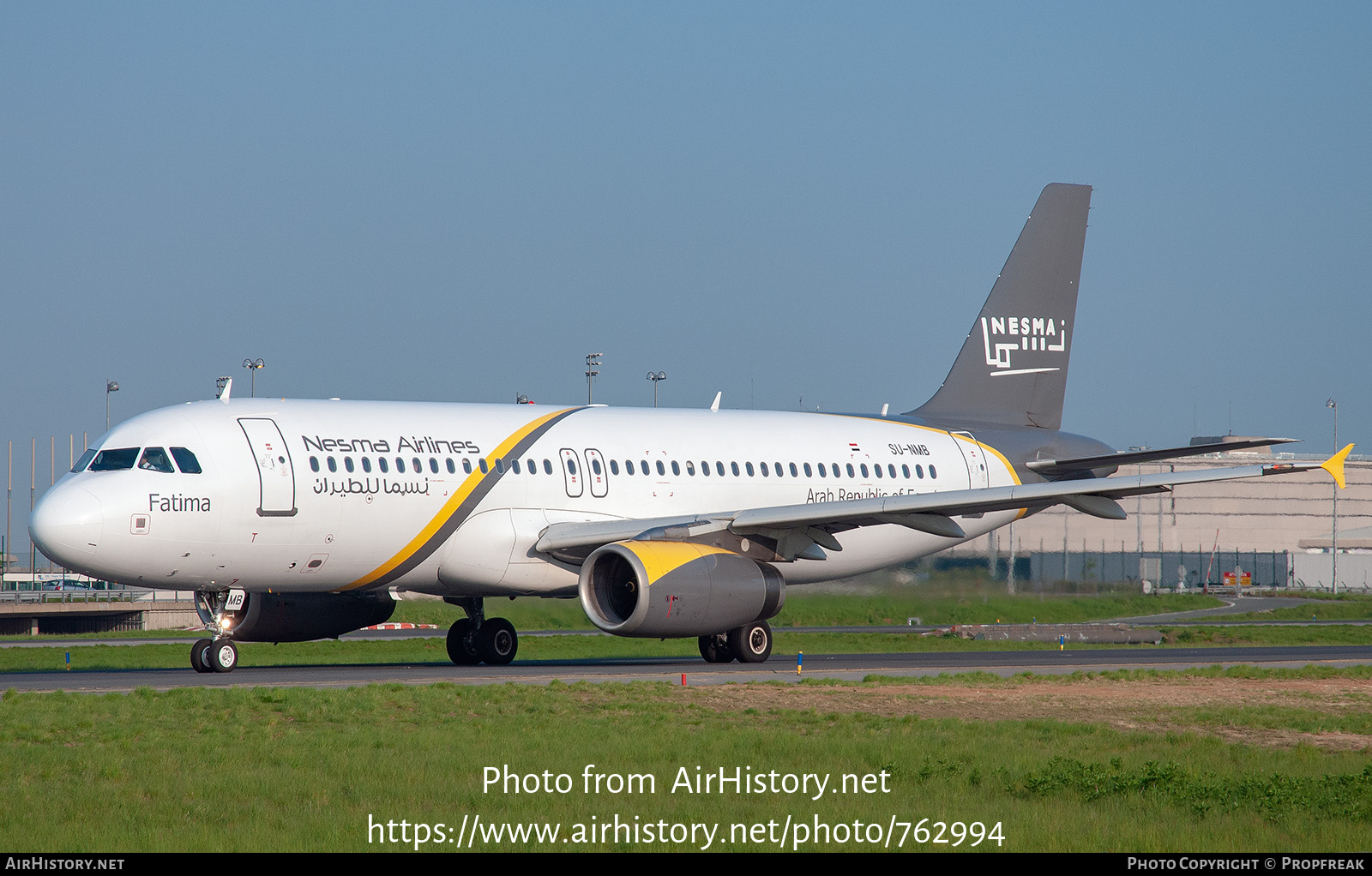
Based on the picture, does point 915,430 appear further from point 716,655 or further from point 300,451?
point 300,451

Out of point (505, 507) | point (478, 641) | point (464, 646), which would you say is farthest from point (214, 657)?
point (478, 641)

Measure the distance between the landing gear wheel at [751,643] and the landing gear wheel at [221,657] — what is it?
26.7 ft

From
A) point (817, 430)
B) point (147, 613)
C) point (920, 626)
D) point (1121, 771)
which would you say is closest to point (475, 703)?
point (1121, 771)

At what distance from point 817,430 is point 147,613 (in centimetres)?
3776

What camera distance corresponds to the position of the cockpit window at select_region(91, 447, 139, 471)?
71.2 ft

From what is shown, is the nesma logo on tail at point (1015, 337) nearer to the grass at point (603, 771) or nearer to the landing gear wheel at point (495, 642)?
the landing gear wheel at point (495, 642)

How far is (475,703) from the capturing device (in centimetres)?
1806

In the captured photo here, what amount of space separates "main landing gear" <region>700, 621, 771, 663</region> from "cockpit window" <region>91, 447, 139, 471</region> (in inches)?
382

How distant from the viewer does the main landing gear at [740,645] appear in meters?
26.4

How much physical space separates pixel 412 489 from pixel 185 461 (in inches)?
130

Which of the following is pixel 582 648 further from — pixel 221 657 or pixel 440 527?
pixel 221 657

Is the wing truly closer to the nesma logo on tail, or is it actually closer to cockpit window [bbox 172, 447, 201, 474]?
cockpit window [bbox 172, 447, 201, 474]

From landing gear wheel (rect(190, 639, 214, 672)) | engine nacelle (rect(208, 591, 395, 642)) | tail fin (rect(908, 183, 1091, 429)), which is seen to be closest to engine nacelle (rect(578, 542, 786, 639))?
engine nacelle (rect(208, 591, 395, 642))

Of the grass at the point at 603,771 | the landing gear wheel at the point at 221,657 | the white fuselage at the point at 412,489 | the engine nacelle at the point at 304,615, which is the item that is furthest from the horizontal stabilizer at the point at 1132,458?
the landing gear wheel at the point at 221,657
